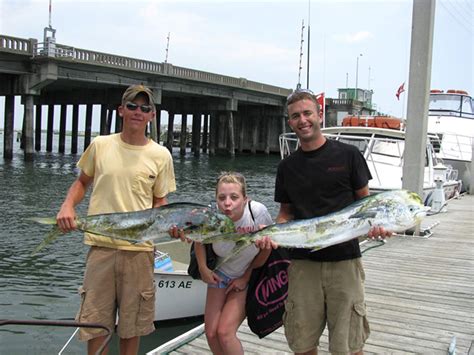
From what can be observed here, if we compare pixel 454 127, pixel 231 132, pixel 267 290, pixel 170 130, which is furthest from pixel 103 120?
pixel 267 290

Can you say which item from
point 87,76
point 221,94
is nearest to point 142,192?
point 87,76

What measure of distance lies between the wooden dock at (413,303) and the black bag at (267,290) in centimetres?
111

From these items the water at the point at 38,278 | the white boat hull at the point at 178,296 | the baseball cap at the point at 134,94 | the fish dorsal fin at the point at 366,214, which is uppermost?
the baseball cap at the point at 134,94

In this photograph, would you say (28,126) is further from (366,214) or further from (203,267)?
(366,214)

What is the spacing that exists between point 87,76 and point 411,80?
26351mm

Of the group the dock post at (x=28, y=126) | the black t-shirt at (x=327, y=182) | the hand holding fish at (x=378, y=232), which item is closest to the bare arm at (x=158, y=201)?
the black t-shirt at (x=327, y=182)

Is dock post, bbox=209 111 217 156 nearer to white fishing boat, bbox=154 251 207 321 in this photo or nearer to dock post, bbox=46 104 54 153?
dock post, bbox=46 104 54 153

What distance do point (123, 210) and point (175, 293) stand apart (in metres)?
3.78

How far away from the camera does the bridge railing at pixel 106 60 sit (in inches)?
1126

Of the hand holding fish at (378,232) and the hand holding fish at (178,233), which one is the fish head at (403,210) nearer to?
the hand holding fish at (378,232)

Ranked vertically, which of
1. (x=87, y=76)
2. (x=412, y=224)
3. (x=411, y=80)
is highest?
(x=87, y=76)

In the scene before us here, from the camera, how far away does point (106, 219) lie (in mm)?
3340

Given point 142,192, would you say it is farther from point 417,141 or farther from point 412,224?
point 417,141

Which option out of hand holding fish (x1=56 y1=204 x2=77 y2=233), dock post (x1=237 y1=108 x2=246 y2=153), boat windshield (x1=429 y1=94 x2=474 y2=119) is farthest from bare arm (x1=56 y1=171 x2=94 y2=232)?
dock post (x1=237 y1=108 x2=246 y2=153)
